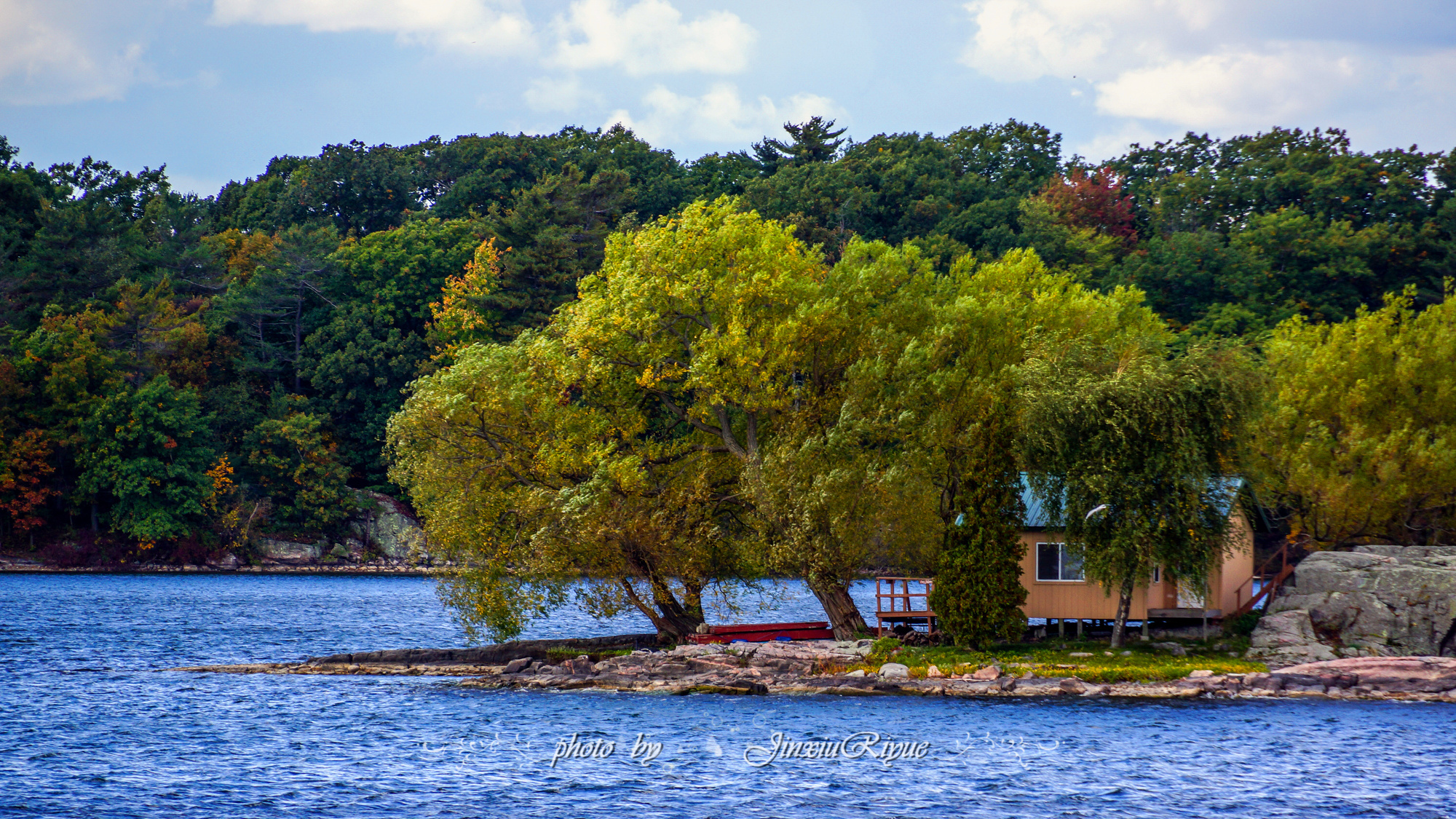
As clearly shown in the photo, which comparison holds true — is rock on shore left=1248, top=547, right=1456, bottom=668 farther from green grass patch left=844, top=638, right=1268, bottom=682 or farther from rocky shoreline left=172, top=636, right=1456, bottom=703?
green grass patch left=844, top=638, right=1268, bottom=682

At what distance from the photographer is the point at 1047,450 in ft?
115

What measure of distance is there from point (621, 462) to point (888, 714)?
1157 cm

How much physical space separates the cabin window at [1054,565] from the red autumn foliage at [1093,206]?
228 ft

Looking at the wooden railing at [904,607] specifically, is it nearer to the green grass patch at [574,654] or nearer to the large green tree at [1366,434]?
the green grass patch at [574,654]

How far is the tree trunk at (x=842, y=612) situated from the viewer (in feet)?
128

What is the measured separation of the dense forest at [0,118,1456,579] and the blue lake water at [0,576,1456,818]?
49.6 meters

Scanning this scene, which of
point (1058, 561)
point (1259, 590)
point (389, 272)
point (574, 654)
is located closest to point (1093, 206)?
point (389, 272)

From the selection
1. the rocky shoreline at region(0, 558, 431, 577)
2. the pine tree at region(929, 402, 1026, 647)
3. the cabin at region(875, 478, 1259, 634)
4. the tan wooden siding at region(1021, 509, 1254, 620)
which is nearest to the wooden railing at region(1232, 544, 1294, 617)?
the cabin at region(875, 478, 1259, 634)

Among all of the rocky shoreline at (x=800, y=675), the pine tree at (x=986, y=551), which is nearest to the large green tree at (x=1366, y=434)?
the rocky shoreline at (x=800, y=675)

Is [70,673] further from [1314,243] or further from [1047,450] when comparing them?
[1314,243]

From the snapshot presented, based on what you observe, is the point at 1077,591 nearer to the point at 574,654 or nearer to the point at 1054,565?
the point at 1054,565

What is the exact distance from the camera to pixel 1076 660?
114 feet
